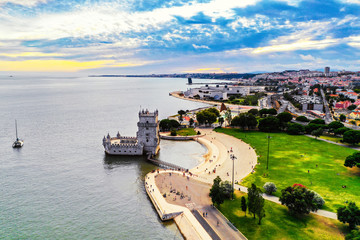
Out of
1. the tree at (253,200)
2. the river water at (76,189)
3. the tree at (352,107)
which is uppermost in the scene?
the tree at (352,107)

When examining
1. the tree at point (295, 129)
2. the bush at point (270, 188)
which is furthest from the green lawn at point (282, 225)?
the tree at point (295, 129)

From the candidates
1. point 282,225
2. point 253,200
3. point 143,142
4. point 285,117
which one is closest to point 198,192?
point 253,200

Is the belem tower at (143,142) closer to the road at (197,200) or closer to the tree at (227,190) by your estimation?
the road at (197,200)

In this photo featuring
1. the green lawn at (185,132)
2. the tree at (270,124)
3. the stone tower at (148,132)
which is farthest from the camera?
the tree at (270,124)

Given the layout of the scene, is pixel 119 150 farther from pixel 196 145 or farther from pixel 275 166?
pixel 275 166

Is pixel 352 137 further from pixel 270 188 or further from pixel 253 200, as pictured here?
pixel 253 200

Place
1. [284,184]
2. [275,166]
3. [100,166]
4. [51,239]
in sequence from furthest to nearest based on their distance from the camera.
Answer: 1. [100,166]
2. [275,166]
3. [284,184]
4. [51,239]

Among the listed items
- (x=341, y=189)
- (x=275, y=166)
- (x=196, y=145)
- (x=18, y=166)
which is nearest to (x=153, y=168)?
(x=196, y=145)
